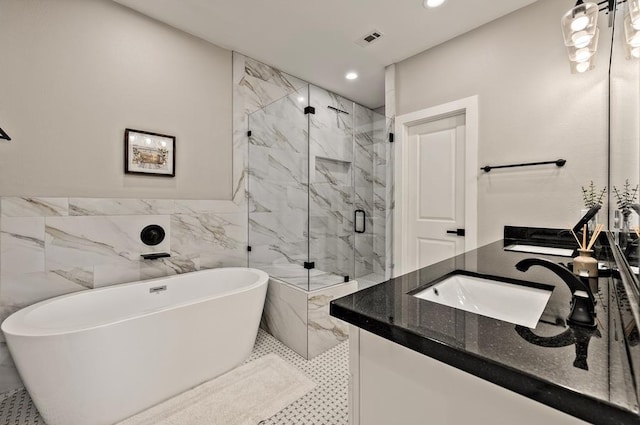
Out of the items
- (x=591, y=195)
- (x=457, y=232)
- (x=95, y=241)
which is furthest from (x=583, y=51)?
(x=95, y=241)

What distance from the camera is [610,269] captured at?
1041mm

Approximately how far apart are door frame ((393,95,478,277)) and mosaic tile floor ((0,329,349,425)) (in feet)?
4.17

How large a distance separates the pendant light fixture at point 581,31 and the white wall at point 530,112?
0.39m

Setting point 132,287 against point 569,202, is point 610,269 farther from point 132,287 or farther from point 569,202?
point 132,287

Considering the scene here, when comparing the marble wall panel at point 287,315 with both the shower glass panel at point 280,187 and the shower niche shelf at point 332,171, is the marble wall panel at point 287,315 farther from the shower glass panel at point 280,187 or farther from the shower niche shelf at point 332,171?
the shower niche shelf at point 332,171

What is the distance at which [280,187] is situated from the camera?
2.92m

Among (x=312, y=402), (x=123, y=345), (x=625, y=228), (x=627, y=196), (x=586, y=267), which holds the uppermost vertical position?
(x=627, y=196)

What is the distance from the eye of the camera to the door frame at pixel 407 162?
243 cm

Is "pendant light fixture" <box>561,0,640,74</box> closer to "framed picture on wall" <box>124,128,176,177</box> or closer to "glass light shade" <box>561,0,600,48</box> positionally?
"glass light shade" <box>561,0,600,48</box>

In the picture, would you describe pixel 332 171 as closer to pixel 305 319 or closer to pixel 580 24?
pixel 305 319

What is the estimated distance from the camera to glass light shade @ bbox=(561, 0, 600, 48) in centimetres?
125


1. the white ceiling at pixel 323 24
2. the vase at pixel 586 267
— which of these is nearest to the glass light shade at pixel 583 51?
the white ceiling at pixel 323 24

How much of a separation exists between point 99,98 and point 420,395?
108 inches

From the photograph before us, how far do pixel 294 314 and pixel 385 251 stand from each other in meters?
1.28
